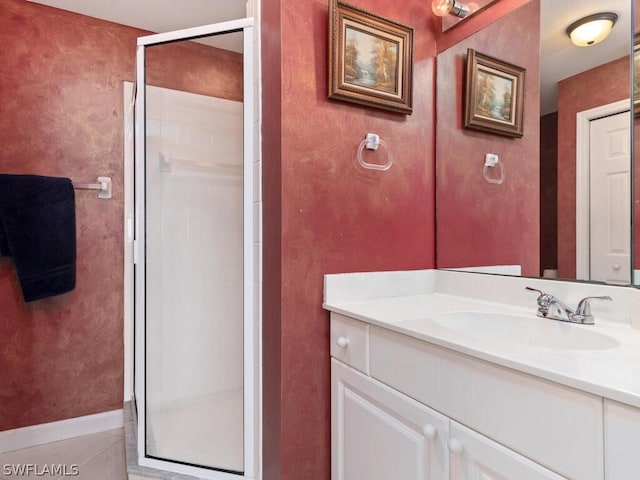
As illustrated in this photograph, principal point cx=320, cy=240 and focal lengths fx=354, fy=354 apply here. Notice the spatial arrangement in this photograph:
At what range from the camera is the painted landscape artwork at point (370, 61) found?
1268mm

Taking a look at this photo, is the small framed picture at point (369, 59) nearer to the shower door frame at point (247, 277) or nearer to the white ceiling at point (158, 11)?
the shower door frame at point (247, 277)

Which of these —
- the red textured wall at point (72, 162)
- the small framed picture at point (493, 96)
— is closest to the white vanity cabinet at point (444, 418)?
the small framed picture at point (493, 96)

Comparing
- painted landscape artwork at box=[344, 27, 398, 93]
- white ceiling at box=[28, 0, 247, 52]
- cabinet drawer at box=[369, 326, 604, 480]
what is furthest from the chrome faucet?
white ceiling at box=[28, 0, 247, 52]

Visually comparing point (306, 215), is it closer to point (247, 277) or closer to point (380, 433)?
point (247, 277)

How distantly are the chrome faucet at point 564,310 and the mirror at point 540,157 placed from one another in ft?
0.34

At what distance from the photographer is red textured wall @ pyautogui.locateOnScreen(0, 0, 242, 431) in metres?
1.82

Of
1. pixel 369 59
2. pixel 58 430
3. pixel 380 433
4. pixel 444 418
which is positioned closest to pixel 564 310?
pixel 444 418

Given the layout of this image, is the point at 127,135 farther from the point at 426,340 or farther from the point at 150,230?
the point at 426,340

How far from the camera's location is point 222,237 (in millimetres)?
1946

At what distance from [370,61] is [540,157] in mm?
690

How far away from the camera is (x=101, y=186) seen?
198 cm

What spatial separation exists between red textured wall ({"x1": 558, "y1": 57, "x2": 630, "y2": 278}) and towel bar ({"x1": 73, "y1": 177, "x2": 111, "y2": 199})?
2.16 m

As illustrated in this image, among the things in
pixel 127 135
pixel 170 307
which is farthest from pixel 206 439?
pixel 127 135

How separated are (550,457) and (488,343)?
0.71 feet
